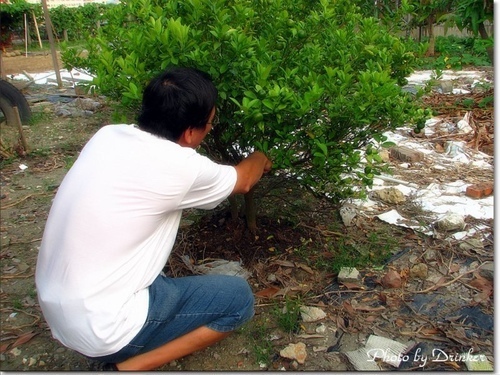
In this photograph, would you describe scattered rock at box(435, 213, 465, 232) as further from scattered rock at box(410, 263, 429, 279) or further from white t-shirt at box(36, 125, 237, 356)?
white t-shirt at box(36, 125, 237, 356)

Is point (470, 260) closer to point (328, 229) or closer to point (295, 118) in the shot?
point (328, 229)

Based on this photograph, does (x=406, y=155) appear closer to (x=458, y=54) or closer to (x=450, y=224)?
(x=450, y=224)

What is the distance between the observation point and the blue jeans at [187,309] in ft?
7.03

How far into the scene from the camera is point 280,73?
8.66 ft

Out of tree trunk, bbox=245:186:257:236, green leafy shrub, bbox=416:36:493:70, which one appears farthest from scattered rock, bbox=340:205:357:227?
green leafy shrub, bbox=416:36:493:70

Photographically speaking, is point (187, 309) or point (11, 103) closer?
point (187, 309)

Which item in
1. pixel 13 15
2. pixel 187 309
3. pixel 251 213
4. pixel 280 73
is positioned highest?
pixel 280 73

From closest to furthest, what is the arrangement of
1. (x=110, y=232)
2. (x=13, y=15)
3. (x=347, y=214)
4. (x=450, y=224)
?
(x=110, y=232), (x=450, y=224), (x=347, y=214), (x=13, y=15)

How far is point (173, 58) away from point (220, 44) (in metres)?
0.23

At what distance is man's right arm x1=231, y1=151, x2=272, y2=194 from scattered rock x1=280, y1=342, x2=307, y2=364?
31.6 inches

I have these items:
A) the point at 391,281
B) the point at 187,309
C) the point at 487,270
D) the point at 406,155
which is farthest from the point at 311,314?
the point at 406,155

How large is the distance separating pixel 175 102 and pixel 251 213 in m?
1.32

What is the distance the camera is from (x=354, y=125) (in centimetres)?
256

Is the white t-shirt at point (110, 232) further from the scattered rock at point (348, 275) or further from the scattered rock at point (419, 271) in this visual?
the scattered rock at point (419, 271)
